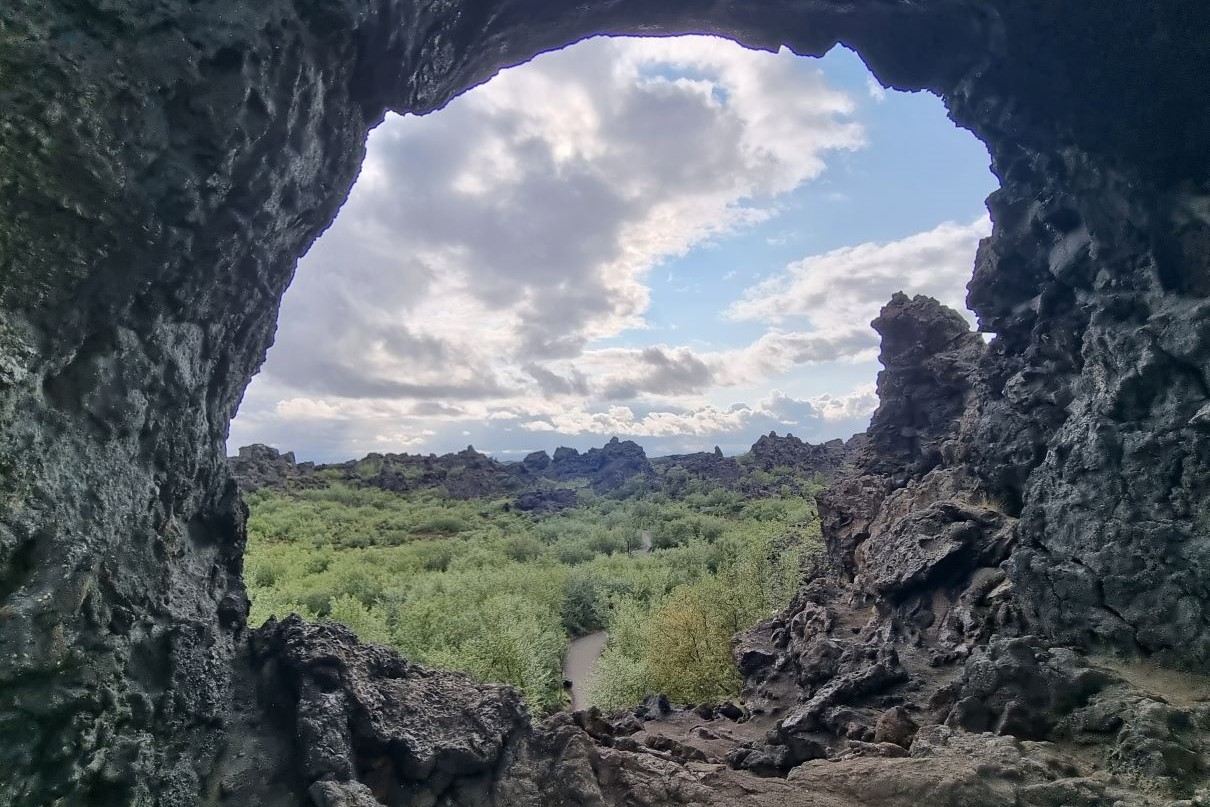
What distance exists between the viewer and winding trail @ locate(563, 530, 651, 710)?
68.2ft

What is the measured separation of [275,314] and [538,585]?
25097 mm

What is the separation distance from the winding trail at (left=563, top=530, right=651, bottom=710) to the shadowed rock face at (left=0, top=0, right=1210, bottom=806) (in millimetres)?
11539

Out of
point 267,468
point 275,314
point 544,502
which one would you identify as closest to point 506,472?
point 544,502

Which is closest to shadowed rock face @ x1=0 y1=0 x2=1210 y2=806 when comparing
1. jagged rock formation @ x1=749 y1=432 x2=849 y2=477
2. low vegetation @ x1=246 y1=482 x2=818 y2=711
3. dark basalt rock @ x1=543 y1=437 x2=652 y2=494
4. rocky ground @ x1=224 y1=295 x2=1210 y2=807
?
rocky ground @ x1=224 y1=295 x2=1210 y2=807

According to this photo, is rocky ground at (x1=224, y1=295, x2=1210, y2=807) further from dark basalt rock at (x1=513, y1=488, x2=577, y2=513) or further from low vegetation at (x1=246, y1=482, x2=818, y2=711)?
dark basalt rock at (x1=513, y1=488, x2=577, y2=513)

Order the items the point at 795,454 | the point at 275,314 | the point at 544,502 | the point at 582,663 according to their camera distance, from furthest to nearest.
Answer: the point at 795,454
the point at 544,502
the point at 582,663
the point at 275,314

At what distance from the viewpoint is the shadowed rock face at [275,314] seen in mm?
3984

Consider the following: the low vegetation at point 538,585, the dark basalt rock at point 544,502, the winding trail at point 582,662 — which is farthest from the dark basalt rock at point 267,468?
the winding trail at point 582,662

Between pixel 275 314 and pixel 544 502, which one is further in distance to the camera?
pixel 544 502

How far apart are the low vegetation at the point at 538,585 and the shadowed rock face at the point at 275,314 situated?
8.65 m

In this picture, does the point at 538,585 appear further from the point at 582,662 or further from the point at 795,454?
the point at 795,454

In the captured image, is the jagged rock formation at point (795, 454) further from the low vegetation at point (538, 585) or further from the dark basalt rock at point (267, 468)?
the dark basalt rock at point (267, 468)

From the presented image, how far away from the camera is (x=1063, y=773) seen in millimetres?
5641

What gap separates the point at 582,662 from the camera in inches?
1028
